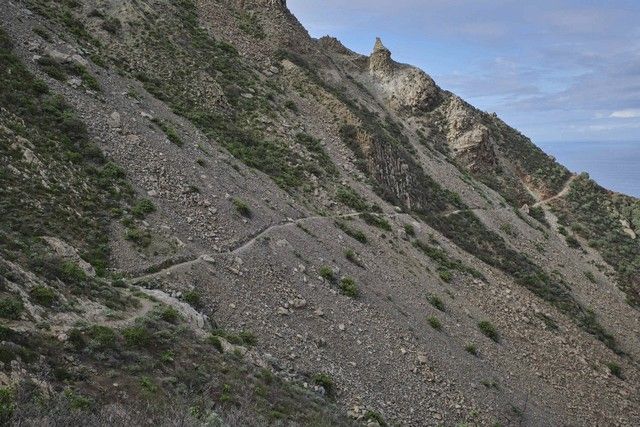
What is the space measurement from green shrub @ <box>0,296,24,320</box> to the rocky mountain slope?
2.1 inches

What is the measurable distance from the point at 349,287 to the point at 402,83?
4964 centimetres

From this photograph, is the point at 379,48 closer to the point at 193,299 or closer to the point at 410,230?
the point at 410,230

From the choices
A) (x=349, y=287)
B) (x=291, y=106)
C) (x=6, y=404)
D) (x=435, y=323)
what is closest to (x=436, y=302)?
(x=435, y=323)

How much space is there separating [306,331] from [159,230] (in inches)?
→ 345

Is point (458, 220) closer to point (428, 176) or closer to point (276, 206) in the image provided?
point (428, 176)

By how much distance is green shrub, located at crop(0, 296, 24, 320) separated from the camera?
13.2 metres

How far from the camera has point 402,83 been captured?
72562 mm

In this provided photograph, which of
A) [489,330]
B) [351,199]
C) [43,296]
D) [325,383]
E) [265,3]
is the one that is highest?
[265,3]

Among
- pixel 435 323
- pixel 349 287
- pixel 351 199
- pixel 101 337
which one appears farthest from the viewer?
pixel 351 199

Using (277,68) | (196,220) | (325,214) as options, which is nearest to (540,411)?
(325,214)

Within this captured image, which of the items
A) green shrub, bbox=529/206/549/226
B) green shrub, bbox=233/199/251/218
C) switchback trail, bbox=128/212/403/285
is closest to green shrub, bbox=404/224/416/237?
switchback trail, bbox=128/212/403/285

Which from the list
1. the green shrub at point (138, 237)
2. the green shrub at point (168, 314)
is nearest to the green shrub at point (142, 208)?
the green shrub at point (138, 237)

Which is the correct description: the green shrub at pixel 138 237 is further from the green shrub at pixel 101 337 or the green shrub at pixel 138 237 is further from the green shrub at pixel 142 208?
the green shrub at pixel 101 337

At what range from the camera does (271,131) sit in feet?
148
